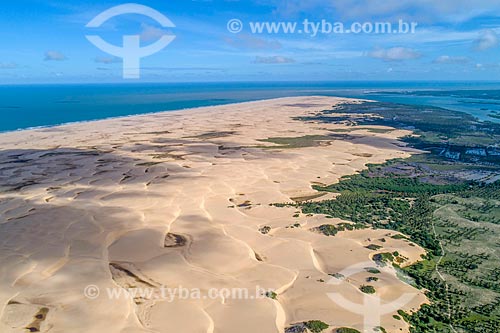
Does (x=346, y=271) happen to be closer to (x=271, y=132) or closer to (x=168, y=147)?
(x=168, y=147)

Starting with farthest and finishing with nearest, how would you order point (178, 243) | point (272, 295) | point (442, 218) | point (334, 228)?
1. point (442, 218)
2. point (334, 228)
3. point (178, 243)
4. point (272, 295)

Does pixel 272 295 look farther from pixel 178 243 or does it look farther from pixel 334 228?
pixel 334 228

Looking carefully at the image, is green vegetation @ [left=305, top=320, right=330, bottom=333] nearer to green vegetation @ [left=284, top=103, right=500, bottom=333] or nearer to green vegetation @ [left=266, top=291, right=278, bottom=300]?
green vegetation @ [left=266, top=291, right=278, bottom=300]

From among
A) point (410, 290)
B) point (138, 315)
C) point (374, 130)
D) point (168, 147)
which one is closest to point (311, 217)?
point (410, 290)

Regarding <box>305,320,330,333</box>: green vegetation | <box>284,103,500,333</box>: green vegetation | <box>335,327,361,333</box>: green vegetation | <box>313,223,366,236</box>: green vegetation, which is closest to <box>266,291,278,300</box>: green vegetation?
<box>305,320,330,333</box>: green vegetation

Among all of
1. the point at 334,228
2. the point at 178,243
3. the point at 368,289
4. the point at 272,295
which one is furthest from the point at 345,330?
the point at 178,243

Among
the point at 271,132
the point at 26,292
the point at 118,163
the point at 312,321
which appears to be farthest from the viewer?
the point at 271,132
